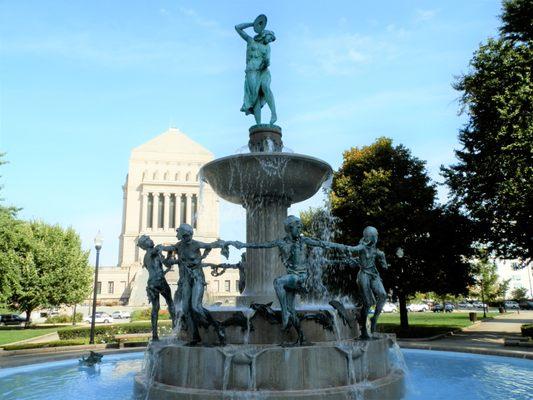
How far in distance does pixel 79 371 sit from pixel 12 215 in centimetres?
1776

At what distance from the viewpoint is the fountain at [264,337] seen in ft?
21.2

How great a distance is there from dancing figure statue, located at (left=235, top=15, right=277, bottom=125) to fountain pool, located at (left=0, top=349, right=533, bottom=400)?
683cm

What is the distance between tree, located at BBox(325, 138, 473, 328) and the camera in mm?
23375

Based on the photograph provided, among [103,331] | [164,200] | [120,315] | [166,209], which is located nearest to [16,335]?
[103,331]

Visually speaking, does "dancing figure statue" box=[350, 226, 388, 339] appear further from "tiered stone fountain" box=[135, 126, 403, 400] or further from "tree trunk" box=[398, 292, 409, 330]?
"tree trunk" box=[398, 292, 409, 330]

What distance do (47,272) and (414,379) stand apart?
34.9 meters

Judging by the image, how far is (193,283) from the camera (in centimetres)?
740

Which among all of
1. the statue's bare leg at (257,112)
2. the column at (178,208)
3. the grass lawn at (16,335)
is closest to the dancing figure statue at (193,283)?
the statue's bare leg at (257,112)

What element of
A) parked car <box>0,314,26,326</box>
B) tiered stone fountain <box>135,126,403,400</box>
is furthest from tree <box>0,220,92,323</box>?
tiered stone fountain <box>135,126,403,400</box>

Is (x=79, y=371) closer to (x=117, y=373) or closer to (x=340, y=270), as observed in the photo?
(x=117, y=373)

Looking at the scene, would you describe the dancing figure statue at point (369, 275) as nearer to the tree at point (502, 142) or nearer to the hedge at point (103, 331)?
the tree at point (502, 142)

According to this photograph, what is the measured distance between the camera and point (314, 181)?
33.2 ft

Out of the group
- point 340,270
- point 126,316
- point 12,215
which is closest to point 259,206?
point 340,270

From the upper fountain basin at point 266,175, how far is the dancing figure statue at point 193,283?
7.37ft
